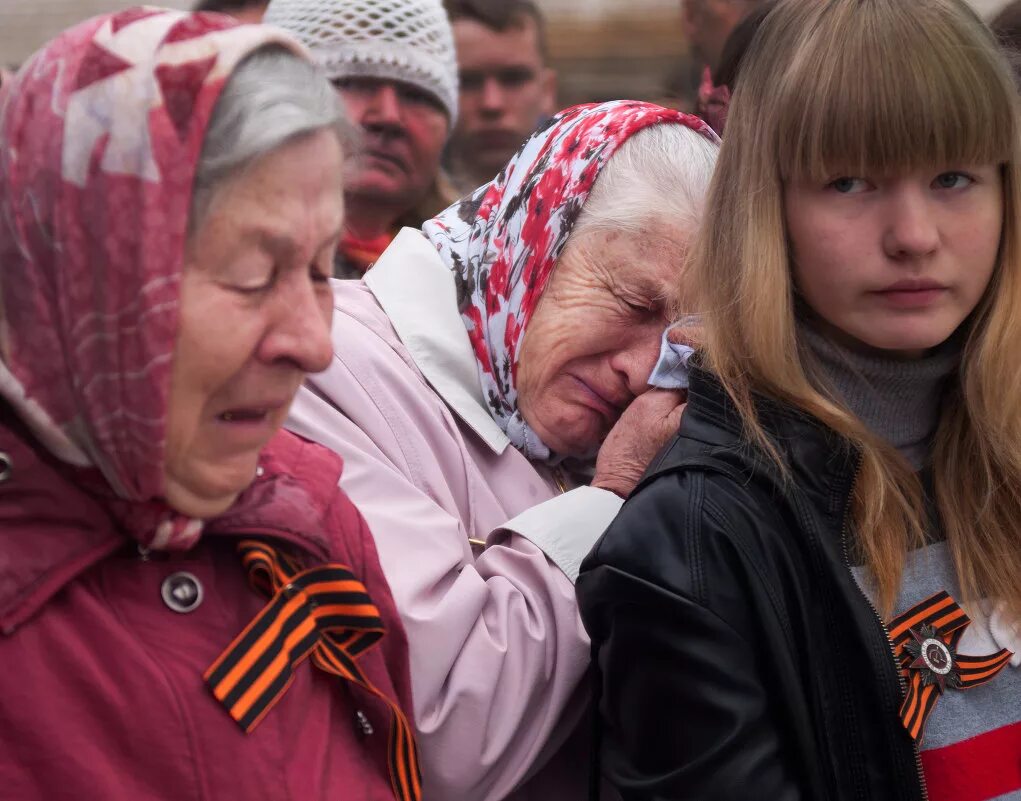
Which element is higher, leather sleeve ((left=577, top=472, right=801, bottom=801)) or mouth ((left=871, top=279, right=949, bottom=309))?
mouth ((left=871, top=279, right=949, bottom=309))

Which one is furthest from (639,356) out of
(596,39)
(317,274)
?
(596,39)

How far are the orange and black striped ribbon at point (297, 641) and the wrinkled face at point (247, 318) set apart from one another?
0.38 feet

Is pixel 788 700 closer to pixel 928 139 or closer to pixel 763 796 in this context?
pixel 763 796

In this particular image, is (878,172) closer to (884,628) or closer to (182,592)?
(884,628)

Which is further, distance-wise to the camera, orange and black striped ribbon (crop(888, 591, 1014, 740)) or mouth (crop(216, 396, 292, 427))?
orange and black striped ribbon (crop(888, 591, 1014, 740))

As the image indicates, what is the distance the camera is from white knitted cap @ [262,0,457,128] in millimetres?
3572

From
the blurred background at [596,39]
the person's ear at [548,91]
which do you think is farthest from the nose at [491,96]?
the blurred background at [596,39]

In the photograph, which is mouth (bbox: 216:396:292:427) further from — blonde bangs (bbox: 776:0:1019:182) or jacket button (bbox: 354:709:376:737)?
blonde bangs (bbox: 776:0:1019:182)

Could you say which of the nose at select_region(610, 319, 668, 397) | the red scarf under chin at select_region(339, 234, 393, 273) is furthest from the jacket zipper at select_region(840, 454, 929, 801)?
the red scarf under chin at select_region(339, 234, 393, 273)

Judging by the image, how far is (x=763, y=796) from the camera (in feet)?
5.55

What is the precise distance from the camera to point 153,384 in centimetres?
138

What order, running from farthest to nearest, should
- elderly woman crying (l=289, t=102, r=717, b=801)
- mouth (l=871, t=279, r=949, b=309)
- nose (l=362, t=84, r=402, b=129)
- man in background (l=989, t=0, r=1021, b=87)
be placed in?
nose (l=362, t=84, r=402, b=129) < man in background (l=989, t=0, r=1021, b=87) < elderly woman crying (l=289, t=102, r=717, b=801) < mouth (l=871, t=279, r=949, b=309)

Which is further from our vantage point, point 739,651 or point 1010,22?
point 1010,22

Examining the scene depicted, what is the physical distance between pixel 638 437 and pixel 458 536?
335mm
